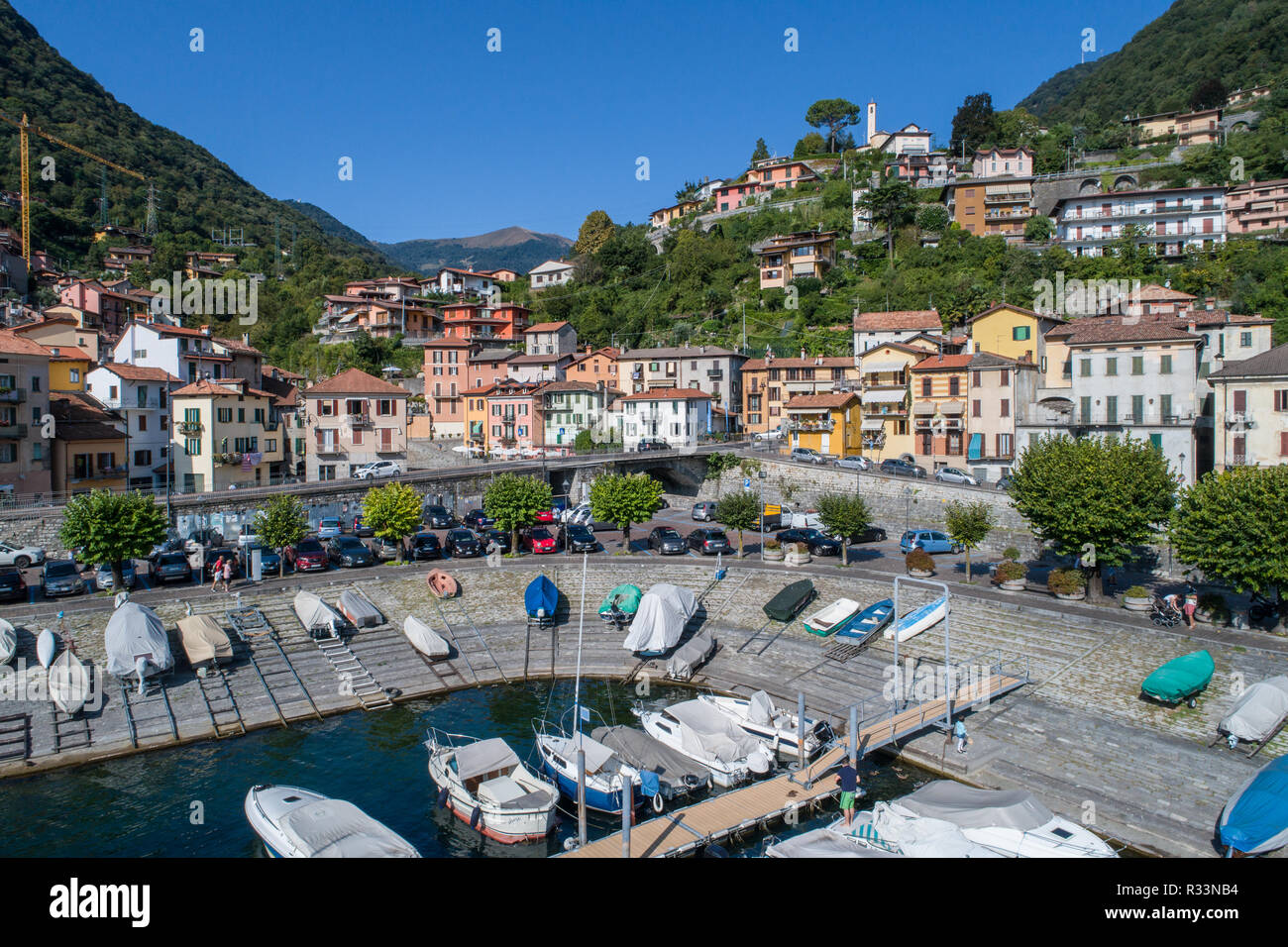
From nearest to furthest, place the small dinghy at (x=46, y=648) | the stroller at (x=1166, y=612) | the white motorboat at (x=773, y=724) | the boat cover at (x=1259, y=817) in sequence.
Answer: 1. the boat cover at (x=1259, y=817)
2. the white motorboat at (x=773, y=724)
3. the small dinghy at (x=46, y=648)
4. the stroller at (x=1166, y=612)

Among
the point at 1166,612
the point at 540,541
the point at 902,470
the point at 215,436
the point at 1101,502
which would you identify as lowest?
the point at 1166,612

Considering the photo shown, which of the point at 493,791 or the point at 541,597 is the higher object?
the point at 541,597

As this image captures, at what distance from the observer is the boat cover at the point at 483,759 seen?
21188mm

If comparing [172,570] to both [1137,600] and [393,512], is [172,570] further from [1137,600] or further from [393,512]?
[1137,600]

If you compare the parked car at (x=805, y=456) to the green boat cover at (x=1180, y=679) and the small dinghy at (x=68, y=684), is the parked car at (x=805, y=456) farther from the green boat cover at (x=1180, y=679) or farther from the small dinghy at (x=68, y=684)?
the small dinghy at (x=68, y=684)

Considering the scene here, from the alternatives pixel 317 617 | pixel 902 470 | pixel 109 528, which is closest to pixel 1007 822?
pixel 317 617

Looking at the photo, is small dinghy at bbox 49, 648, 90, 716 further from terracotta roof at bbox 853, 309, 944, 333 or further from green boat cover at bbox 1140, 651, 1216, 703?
terracotta roof at bbox 853, 309, 944, 333

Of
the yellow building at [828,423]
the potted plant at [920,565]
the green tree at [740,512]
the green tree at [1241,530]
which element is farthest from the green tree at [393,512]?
the yellow building at [828,423]

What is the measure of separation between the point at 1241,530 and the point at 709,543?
22.0m

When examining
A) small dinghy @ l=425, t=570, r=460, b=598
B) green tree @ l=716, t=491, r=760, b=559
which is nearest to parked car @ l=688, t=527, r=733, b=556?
green tree @ l=716, t=491, r=760, b=559

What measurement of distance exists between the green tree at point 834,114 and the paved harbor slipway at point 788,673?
124716mm

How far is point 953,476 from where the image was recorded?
47.9 metres

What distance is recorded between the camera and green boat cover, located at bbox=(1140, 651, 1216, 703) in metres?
23.2

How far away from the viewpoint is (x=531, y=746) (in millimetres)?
24984
